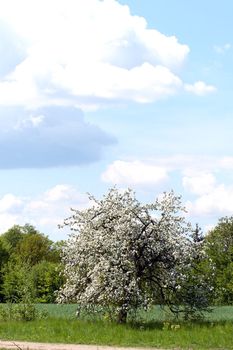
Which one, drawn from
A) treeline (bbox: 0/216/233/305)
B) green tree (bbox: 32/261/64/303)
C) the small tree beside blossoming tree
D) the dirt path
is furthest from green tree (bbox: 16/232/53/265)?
the dirt path

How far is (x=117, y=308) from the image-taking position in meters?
30.1

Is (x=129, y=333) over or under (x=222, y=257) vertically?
under

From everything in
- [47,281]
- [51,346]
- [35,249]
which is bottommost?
[51,346]

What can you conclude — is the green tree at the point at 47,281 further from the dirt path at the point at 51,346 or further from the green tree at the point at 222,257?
the dirt path at the point at 51,346

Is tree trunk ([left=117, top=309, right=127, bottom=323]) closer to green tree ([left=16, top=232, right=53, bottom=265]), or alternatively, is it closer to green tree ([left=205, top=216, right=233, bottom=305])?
green tree ([left=205, top=216, right=233, bottom=305])

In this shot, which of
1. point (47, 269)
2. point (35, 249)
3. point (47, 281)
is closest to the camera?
point (47, 281)

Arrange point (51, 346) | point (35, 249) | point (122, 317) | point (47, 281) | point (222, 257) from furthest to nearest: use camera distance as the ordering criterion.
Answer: point (35, 249)
point (47, 281)
point (222, 257)
point (122, 317)
point (51, 346)

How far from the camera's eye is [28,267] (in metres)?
39.0

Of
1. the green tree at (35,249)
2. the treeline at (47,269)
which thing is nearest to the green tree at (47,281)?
the treeline at (47,269)

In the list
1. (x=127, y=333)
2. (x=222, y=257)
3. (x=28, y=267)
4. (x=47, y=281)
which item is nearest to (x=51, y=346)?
(x=127, y=333)

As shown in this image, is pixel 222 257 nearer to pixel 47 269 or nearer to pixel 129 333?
pixel 47 269

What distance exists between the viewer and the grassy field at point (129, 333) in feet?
82.9

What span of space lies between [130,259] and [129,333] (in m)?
3.80

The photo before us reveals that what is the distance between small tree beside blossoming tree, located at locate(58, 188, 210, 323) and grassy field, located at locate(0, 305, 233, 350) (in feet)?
3.40
